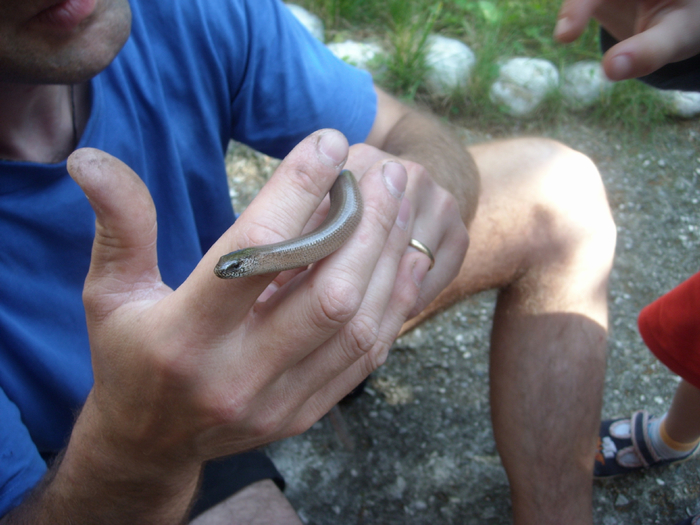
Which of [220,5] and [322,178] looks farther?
[220,5]

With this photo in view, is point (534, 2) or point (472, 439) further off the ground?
point (534, 2)

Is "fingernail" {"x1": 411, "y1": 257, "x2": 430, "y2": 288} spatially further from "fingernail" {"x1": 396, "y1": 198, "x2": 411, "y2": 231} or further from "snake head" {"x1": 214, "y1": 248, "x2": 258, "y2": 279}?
"snake head" {"x1": 214, "y1": 248, "x2": 258, "y2": 279}

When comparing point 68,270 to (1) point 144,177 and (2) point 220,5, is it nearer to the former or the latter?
(1) point 144,177

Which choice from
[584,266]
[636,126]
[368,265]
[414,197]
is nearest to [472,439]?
[584,266]

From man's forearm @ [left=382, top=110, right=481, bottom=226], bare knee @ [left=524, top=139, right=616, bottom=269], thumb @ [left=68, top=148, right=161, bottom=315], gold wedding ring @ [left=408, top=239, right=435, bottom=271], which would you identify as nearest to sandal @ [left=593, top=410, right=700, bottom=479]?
bare knee @ [left=524, top=139, right=616, bottom=269]

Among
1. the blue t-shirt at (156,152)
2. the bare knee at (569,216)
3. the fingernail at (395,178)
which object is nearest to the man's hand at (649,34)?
the fingernail at (395,178)

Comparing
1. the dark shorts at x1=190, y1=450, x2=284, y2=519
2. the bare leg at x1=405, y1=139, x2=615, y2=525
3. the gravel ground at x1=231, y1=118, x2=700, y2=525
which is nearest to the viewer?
the dark shorts at x1=190, y1=450, x2=284, y2=519

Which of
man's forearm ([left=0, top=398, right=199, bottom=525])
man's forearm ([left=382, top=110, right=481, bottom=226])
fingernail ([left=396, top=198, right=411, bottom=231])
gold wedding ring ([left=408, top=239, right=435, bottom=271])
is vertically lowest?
man's forearm ([left=0, top=398, right=199, bottom=525])
